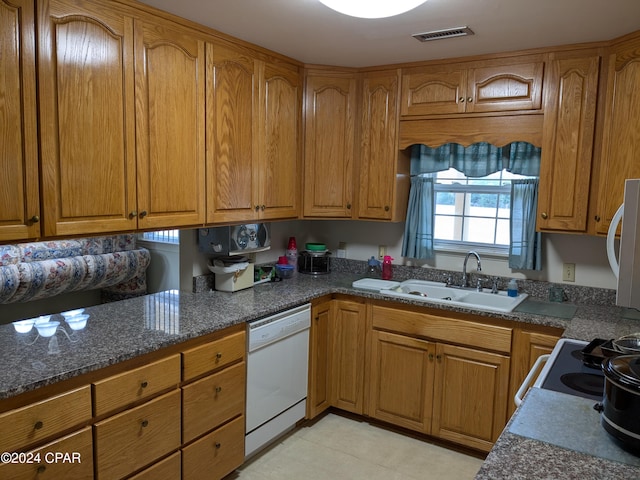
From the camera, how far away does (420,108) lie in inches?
122

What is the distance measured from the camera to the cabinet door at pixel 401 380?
291cm

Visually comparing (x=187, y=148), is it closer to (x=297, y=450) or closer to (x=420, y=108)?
(x=420, y=108)

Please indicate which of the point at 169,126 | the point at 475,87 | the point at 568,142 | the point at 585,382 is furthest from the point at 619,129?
the point at 169,126

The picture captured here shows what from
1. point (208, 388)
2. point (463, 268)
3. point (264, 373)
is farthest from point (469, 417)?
point (208, 388)

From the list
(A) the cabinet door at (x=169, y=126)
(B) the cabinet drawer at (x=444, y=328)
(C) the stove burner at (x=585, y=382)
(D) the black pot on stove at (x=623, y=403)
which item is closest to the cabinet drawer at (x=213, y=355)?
(A) the cabinet door at (x=169, y=126)

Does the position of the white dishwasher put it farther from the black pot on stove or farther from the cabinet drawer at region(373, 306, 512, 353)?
the black pot on stove

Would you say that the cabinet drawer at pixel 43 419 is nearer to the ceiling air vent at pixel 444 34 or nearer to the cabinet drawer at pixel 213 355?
the cabinet drawer at pixel 213 355

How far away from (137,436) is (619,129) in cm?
263

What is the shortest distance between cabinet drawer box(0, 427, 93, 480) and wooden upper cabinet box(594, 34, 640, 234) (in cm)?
257

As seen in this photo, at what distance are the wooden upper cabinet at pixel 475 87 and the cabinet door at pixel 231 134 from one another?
3.27ft

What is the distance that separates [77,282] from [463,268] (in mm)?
2540

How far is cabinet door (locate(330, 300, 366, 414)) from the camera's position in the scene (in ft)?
10.3

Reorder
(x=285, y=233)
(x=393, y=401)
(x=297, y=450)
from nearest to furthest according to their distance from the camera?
(x=297, y=450) → (x=393, y=401) → (x=285, y=233)

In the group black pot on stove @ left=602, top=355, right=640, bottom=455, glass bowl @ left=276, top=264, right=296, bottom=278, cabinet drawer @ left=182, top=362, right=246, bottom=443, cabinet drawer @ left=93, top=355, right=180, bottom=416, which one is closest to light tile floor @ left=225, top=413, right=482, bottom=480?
cabinet drawer @ left=182, top=362, right=246, bottom=443
